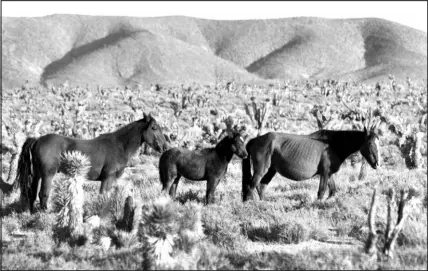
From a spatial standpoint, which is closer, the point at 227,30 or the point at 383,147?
the point at 383,147

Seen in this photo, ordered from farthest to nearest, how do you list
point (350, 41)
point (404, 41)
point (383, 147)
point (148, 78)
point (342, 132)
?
point (350, 41) < point (404, 41) < point (148, 78) < point (383, 147) < point (342, 132)

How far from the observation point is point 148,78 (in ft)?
386

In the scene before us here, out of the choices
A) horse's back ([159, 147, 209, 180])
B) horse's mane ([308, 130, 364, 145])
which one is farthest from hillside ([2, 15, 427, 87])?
horse's back ([159, 147, 209, 180])

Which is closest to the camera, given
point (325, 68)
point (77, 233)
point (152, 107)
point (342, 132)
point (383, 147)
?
point (77, 233)

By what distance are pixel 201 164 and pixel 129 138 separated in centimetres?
156

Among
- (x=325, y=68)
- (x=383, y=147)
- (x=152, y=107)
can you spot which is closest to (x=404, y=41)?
(x=325, y=68)

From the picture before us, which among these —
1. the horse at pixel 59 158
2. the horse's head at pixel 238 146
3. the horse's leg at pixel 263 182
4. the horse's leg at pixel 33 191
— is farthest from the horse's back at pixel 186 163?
the horse's leg at pixel 33 191

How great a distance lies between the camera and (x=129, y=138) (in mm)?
11375

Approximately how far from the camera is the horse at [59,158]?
10617mm

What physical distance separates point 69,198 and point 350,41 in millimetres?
167388

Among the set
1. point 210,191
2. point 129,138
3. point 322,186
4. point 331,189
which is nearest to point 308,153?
point 322,186

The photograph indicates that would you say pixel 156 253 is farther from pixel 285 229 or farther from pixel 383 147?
pixel 383 147

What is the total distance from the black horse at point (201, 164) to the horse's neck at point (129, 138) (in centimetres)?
70

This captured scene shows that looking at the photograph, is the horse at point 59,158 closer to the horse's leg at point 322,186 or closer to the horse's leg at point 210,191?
the horse's leg at point 210,191
